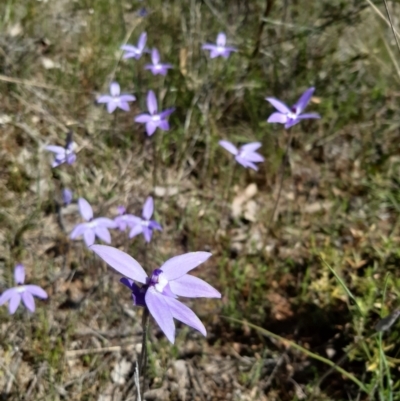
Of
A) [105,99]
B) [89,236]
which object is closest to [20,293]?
[89,236]

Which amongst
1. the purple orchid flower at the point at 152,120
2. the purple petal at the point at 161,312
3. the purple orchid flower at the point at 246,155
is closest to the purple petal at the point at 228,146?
the purple orchid flower at the point at 246,155

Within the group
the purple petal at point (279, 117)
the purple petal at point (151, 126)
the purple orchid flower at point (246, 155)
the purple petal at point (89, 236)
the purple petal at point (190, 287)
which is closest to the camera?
the purple petal at point (190, 287)

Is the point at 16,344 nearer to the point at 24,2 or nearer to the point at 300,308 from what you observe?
the point at 300,308

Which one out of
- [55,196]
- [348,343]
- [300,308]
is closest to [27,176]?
[55,196]

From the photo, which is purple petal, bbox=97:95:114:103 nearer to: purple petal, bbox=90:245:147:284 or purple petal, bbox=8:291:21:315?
purple petal, bbox=8:291:21:315

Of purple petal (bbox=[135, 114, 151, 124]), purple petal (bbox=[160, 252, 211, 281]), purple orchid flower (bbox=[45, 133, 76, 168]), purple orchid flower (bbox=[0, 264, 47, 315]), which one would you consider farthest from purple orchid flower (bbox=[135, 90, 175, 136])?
purple petal (bbox=[160, 252, 211, 281])

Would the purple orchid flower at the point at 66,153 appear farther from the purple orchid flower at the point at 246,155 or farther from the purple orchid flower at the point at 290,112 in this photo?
the purple orchid flower at the point at 290,112

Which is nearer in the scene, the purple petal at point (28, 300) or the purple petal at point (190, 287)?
the purple petal at point (190, 287)

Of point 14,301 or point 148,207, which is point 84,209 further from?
point 14,301
